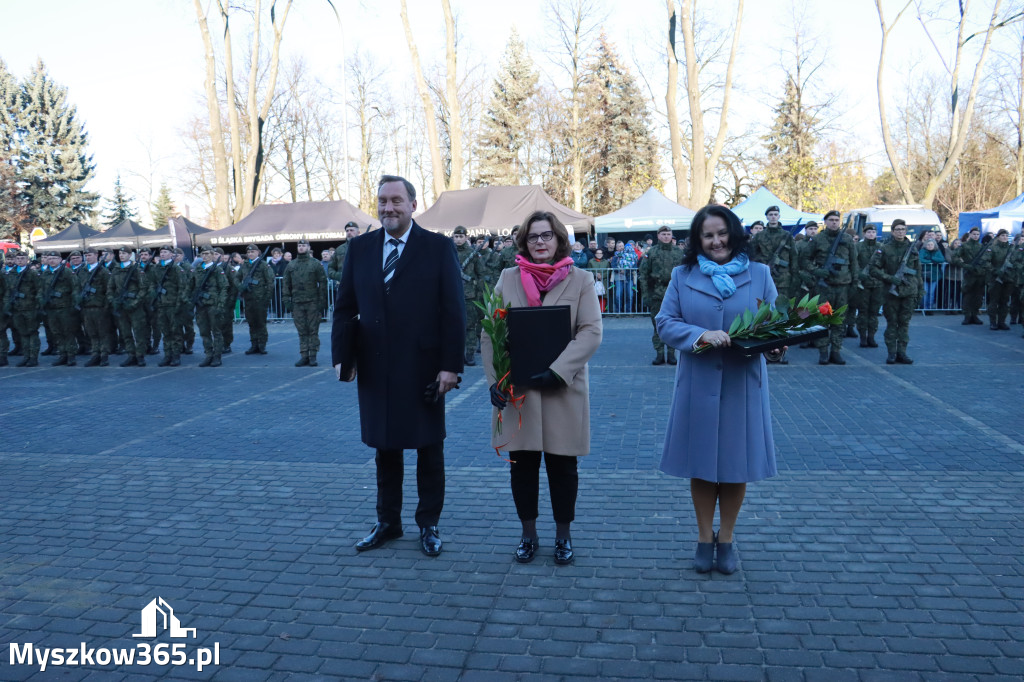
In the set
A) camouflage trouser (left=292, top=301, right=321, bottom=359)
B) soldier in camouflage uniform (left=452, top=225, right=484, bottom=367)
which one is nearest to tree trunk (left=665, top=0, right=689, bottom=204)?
soldier in camouflage uniform (left=452, top=225, right=484, bottom=367)

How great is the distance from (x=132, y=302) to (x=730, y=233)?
1210 centimetres

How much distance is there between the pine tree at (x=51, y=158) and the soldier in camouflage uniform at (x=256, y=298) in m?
40.8

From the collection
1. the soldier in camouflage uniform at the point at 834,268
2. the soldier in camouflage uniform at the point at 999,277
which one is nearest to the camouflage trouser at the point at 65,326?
the soldier in camouflage uniform at the point at 834,268

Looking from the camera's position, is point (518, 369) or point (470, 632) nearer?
point (470, 632)

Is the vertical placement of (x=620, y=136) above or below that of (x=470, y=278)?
above

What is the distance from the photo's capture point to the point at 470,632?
3.60 metres

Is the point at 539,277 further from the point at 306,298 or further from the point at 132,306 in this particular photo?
the point at 132,306

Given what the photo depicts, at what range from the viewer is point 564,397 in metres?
4.22

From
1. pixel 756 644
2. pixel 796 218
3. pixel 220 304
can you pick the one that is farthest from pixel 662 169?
pixel 756 644

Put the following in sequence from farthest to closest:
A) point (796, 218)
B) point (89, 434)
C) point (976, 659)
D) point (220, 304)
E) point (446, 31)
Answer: point (446, 31) → point (796, 218) → point (220, 304) → point (89, 434) → point (976, 659)

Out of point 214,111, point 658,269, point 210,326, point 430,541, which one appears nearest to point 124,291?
point 210,326

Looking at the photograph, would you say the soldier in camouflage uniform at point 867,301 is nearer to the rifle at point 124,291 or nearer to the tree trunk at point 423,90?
the rifle at point 124,291

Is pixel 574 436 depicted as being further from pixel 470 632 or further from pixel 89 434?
pixel 89 434

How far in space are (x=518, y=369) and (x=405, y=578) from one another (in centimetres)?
124
